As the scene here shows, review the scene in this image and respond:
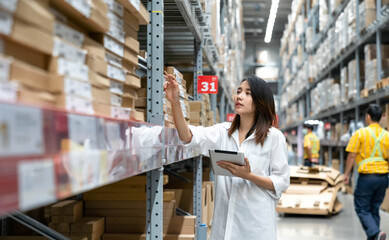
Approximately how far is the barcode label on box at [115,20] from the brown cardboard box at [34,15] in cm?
47

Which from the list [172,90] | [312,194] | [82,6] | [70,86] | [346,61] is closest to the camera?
[70,86]

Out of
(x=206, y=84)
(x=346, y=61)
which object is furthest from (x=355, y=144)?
(x=346, y=61)

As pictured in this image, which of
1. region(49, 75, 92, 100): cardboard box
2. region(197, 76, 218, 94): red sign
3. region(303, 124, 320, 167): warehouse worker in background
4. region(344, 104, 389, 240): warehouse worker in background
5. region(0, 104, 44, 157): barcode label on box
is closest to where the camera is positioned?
region(0, 104, 44, 157): barcode label on box

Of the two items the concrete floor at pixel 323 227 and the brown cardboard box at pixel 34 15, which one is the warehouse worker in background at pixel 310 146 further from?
the brown cardboard box at pixel 34 15

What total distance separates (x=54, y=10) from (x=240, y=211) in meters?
1.87

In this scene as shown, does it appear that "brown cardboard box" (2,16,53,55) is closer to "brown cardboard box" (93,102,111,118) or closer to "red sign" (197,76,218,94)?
"brown cardboard box" (93,102,111,118)

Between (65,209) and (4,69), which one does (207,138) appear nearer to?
(65,209)

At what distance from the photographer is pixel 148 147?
6.28 feet

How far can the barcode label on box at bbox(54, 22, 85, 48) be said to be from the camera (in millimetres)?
1103

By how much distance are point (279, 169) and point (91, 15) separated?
5.71 ft

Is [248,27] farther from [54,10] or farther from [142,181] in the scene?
[54,10]

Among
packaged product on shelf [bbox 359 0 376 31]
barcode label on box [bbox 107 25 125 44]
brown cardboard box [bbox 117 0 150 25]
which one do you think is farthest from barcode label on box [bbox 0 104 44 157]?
packaged product on shelf [bbox 359 0 376 31]

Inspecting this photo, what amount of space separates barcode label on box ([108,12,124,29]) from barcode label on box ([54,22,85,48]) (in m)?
0.28

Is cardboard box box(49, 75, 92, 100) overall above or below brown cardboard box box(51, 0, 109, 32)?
below
